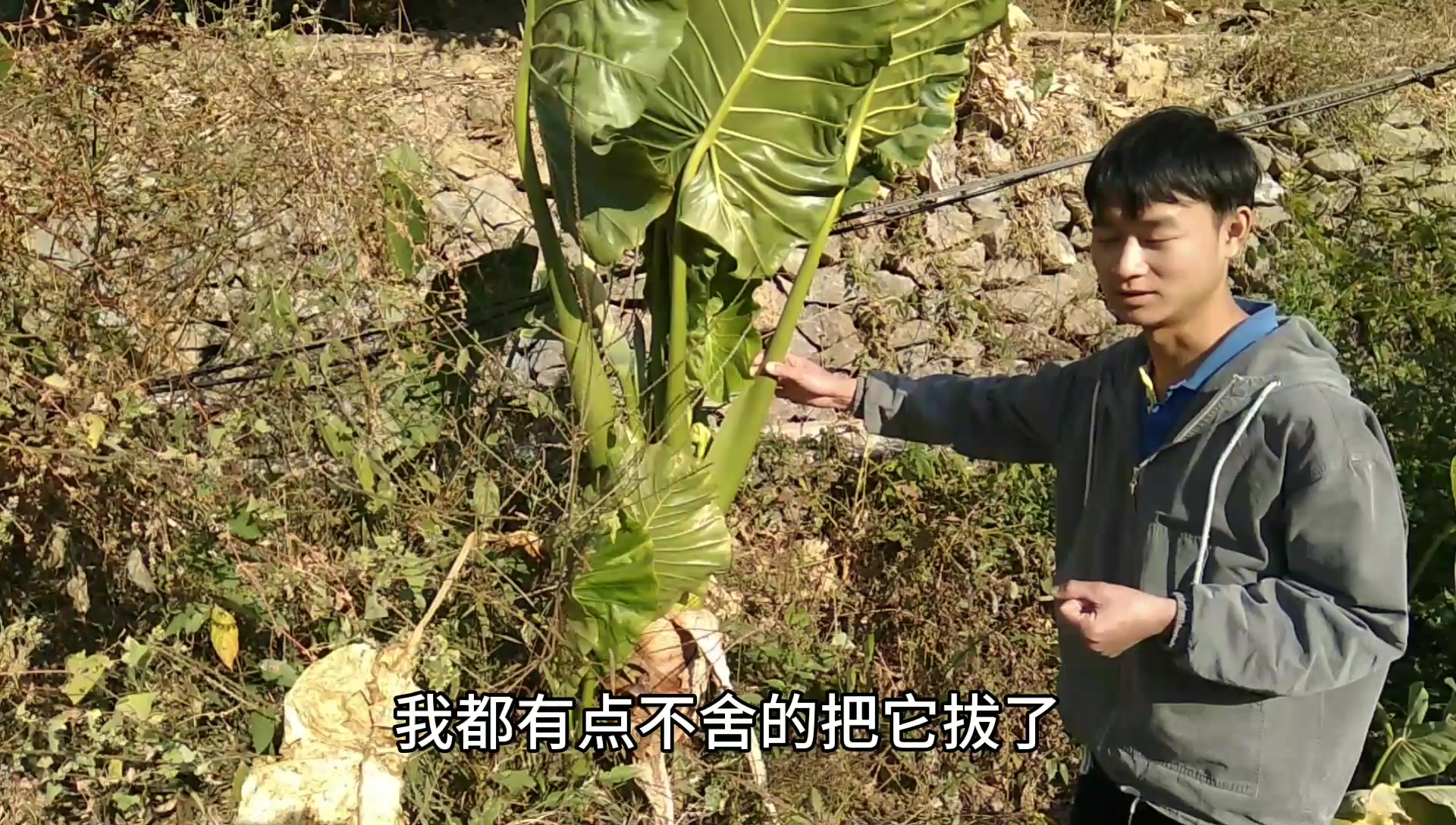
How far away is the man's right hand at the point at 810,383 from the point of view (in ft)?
6.27

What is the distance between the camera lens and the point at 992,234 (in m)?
3.57

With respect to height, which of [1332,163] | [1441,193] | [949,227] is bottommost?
[949,227]

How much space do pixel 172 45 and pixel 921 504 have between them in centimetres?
201

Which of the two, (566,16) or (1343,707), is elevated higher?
(566,16)

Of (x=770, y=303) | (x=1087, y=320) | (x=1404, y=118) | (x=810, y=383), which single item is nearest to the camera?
(x=810, y=383)

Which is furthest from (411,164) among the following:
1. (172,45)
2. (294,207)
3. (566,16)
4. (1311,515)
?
(1311,515)

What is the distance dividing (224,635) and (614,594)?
65 centimetres

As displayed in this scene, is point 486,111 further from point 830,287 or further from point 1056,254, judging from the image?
point 1056,254

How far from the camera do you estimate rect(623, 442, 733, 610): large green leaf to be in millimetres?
1979

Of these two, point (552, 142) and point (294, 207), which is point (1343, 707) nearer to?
point (552, 142)

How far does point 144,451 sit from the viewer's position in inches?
71.8

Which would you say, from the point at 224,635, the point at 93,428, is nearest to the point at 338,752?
the point at 224,635

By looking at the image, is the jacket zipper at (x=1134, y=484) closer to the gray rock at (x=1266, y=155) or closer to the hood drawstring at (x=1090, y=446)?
the hood drawstring at (x=1090, y=446)

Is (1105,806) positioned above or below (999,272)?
below
